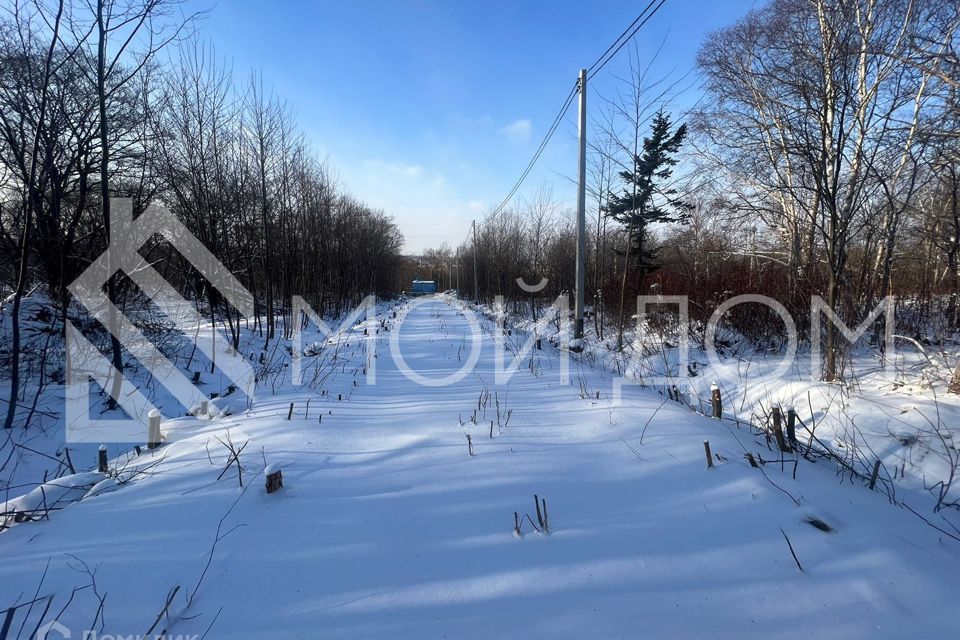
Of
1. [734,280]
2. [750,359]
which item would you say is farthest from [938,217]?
[734,280]

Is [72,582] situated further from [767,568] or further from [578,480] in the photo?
[767,568]

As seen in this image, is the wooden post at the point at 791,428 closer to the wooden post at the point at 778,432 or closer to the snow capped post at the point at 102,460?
the wooden post at the point at 778,432

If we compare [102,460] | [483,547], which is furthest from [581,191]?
[102,460]

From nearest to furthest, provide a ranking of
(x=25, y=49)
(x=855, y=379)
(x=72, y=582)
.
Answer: (x=72, y=582) < (x=25, y=49) < (x=855, y=379)

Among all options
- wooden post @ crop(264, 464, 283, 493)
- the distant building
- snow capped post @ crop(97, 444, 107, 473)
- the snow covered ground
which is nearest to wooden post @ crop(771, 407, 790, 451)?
the snow covered ground

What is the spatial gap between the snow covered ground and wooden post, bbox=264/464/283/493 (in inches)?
1.6

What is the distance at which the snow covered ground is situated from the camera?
1.40m

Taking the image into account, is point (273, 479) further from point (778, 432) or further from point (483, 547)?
point (778, 432)

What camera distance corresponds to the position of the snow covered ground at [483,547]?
140 cm

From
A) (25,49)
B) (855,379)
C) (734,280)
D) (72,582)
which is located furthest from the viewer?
(734,280)

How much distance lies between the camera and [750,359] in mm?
6465

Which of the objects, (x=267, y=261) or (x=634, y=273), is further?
(x=634, y=273)

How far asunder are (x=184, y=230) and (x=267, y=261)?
6.57 feet

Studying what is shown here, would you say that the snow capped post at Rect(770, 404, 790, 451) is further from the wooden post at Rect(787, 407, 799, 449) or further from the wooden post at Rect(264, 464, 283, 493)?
the wooden post at Rect(264, 464, 283, 493)
